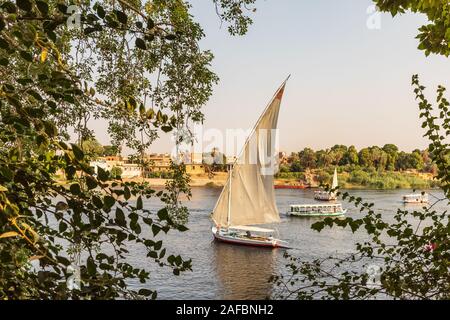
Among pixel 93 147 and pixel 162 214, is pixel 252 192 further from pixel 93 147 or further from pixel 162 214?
pixel 162 214

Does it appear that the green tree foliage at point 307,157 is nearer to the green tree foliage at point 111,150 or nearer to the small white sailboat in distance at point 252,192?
the small white sailboat in distance at point 252,192

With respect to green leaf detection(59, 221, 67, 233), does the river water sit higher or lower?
lower

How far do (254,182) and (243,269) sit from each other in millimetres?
8538

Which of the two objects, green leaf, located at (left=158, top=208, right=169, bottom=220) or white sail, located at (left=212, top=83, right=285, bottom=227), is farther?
white sail, located at (left=212, top=83, right=285, bottom=227)

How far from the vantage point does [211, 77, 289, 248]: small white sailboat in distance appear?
30.7m

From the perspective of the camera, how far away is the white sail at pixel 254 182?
30.1m

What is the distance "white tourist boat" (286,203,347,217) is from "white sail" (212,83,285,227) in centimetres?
1359

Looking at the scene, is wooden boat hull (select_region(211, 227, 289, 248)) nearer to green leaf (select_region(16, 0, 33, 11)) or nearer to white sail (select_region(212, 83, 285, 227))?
white sail (select_region(212, 83, 285, 227))

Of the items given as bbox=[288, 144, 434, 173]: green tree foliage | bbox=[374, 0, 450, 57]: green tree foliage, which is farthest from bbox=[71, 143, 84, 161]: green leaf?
bbox=[288, 144, 434, 173]: green tree foliage

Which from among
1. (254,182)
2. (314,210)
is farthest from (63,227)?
(314,210)

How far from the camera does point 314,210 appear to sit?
50.2m

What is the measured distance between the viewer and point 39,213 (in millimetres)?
2402

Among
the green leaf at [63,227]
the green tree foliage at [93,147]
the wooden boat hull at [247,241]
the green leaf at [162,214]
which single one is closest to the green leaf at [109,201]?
the green leaf at [162,214]

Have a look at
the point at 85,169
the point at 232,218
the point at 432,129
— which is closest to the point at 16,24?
the point at 85,169
